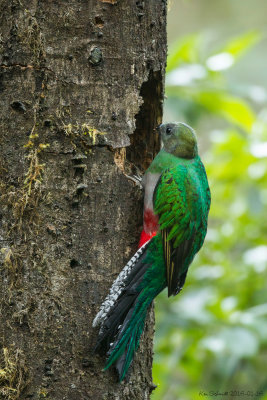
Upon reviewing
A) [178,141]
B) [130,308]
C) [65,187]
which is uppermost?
[178,141]

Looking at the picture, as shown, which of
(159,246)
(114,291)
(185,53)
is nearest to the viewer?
(114,291)

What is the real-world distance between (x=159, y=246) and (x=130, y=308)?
16.8 inches

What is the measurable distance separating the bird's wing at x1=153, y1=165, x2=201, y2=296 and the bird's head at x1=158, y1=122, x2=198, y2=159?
0.40 metres

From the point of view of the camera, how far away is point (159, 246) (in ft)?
9.72

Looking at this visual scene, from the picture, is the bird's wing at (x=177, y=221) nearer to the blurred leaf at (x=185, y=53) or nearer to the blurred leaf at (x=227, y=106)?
the blurred leaf at (x=227, y=106)

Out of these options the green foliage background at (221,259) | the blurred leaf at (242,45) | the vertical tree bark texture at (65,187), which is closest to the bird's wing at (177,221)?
the vertical tree bark texture at (65,187)

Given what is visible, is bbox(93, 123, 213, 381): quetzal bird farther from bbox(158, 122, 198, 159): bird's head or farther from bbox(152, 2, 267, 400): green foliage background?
bbox(152, 2, 267, 400): green foliage background

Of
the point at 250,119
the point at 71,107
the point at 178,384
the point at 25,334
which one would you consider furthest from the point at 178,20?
the point at 25,334

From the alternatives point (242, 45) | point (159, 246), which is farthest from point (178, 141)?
point (242, 45)

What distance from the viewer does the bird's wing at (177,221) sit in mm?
2947

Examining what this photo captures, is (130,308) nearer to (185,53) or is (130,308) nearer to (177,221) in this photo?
(177,221)

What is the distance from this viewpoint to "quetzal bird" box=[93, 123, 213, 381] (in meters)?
2.59

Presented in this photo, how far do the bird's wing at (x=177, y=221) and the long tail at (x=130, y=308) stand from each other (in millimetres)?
75

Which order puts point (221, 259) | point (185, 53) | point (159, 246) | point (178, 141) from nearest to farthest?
point (159, 246), point (178, 141), point (185, 53), point (221, 259)
